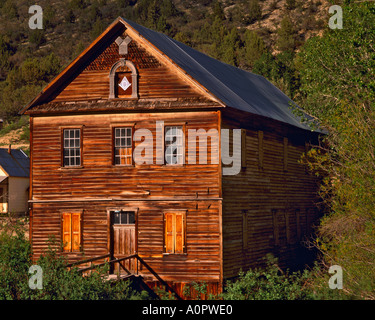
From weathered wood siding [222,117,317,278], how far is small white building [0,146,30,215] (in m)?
22.0


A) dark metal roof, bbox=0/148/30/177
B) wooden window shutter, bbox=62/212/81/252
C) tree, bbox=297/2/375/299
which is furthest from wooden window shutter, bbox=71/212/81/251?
dark metal roof, bbox=0/148/30/177

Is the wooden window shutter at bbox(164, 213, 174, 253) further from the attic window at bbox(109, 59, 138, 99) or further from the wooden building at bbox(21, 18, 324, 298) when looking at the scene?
the attic window at bbox(109, 59, 138, 99)

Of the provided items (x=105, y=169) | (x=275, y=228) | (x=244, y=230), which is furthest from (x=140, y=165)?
(x=275, y=228)

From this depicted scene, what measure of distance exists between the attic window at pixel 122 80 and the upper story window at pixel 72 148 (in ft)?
7.13

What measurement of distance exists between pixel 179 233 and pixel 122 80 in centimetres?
663

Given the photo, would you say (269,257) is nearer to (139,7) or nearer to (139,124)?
(139,124)

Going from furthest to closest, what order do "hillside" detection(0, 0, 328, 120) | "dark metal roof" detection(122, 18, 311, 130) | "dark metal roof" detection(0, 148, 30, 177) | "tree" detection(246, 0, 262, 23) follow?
"tree" detection(246, 0, 262, 23) → "hillside" detection(0, 0, 328, 120) → "dark metal roof" detection(0, 148, 30, 177) → "dark metal roof" detection(122, 18, 311, 130)

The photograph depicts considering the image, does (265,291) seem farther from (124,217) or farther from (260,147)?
(260,147)

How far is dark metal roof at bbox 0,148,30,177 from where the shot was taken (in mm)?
47769

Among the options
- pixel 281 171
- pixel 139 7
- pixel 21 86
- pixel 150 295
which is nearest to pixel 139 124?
pixel 150 295

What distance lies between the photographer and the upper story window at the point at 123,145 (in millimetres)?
25719

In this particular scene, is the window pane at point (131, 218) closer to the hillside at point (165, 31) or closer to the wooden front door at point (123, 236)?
the wooden front door at point (123, 236)

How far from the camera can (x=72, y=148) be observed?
2628 centimetres
